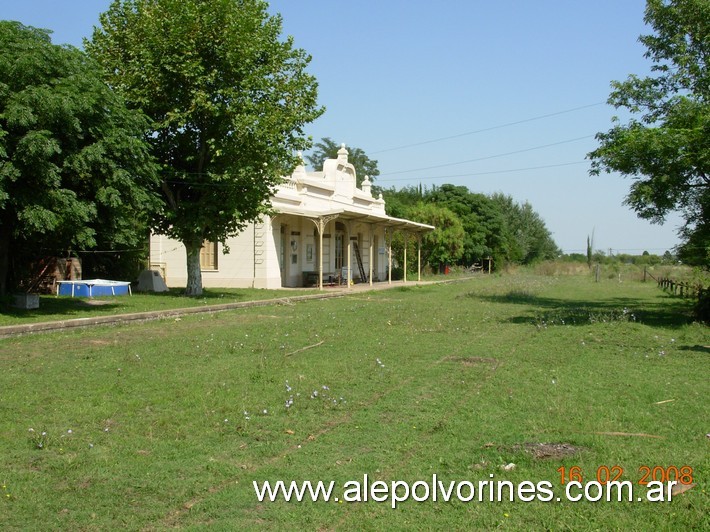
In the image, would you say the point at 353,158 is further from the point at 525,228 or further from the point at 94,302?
the point at 94,302

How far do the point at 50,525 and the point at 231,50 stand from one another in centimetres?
1851

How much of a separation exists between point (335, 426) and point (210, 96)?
1669 cm

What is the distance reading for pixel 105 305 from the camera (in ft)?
61.8

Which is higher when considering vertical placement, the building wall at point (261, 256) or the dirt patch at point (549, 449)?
the building wall at point (261, 256)

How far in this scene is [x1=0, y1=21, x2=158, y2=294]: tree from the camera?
1384 centimetres

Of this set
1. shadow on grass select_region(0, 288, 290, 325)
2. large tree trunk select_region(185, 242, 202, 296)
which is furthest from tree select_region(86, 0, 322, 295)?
shadow on grass select_region(0, 288, 290, 325)

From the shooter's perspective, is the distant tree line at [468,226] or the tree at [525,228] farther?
the tree at [525,228]

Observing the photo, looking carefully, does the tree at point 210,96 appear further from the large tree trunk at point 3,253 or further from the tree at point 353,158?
the tree at point 353,158

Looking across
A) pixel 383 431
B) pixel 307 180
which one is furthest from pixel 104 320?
pixel 307 180

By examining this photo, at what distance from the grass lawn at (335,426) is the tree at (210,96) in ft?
32.8

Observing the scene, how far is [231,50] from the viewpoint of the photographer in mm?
20609

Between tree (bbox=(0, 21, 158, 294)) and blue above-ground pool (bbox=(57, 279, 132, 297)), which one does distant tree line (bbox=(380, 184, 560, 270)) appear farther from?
tree (bbox=(0, 21, 158, 294))

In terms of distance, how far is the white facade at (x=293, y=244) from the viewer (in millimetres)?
29109
